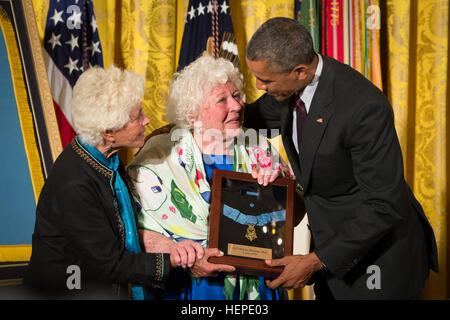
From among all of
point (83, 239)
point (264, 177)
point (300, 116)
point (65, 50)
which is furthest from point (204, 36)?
point (83, 239)

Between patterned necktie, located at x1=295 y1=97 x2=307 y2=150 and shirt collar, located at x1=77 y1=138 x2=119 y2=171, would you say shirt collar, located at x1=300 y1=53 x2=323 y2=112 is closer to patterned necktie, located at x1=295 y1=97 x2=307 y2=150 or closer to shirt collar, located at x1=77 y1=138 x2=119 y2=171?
patterned necktie, located at x1=295 y1=97 x2=307 y2=150

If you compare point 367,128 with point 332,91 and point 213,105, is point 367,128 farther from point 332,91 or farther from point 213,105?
point 213,105

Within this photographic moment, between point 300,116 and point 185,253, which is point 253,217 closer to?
point 185,253

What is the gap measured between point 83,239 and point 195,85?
37.0 inches

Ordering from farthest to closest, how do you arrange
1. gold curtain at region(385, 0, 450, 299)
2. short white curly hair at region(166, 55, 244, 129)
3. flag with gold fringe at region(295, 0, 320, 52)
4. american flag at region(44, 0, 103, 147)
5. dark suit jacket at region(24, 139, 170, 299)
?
gold curtain at region(385, 0, 450, 299) → flag with gold fringe at region(295, 0, 320, 52) → american flag at region(44, 0, 103, 147) → short white curly hair at region(166, 55, 244, 129) → dark suit jacket at region(24, 139, 170, 299)

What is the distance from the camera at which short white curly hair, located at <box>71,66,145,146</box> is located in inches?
72.1

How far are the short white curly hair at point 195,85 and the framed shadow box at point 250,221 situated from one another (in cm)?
45

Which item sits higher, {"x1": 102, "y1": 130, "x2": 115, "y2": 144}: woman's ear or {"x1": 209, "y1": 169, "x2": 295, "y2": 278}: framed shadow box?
{"x1": 102, "y1": 130, "x2": 115, "y2": 144}: woman's ear

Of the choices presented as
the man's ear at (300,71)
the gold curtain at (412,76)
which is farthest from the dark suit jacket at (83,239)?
the gold curtain at (412,76)

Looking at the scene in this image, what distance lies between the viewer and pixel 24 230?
238 cm

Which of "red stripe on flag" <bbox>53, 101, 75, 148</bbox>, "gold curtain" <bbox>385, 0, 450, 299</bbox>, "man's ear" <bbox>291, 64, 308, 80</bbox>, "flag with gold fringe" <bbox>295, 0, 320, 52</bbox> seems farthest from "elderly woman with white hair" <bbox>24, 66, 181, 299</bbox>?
"gold curtain" <bbox>385, 0, 450, 299</bbox>

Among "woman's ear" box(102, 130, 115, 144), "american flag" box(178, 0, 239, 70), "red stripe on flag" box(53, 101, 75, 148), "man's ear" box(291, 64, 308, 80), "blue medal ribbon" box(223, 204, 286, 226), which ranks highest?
"american flag" box(178, 0, 239, 70)

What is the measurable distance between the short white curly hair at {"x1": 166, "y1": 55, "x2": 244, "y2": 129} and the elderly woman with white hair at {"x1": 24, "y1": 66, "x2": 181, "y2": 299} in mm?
386

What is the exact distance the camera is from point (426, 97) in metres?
3.49
